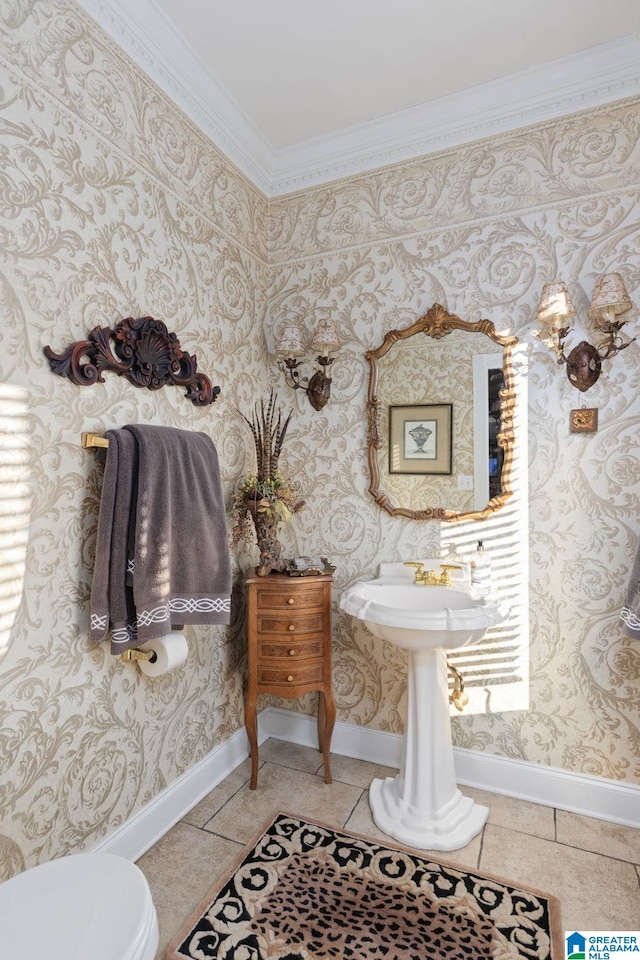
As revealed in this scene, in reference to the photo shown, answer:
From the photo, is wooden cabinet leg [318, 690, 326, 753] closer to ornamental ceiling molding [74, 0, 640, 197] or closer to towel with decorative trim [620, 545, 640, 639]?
towel with decorative trim [620, 545, 640, 639]

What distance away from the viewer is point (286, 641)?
2.15 meters

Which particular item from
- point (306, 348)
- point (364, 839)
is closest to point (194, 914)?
point (364, 839)

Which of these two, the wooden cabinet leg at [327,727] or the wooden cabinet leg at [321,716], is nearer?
the wooden cabinet leg at [327,727]

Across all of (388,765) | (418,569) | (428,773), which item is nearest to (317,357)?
(418,569)

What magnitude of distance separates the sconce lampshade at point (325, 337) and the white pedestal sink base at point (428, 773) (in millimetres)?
1374

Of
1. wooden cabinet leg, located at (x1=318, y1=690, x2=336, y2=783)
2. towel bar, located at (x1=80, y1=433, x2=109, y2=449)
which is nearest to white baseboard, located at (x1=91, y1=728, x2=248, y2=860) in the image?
wooden cabinet leg, located at (x1=318, y1=690, x2=336, y2=783)

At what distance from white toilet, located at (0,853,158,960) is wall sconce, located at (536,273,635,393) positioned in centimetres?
208

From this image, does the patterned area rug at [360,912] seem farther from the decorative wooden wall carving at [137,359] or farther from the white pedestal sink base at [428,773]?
the decorative wooden wall carving at [137,359]

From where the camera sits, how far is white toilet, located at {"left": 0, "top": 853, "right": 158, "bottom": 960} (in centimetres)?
87

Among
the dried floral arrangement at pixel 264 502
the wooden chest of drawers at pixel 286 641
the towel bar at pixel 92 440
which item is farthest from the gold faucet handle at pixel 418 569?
the towel bar at pixel 92 440

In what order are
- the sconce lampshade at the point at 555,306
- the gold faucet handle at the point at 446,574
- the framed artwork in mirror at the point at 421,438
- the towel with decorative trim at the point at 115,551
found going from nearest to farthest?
the towel with decorative trim at the point at 115,551 < the sconce lampshade at the point at 555,306 < the gold faucet handle at the point at 446,574 < the framed artwork in mirror at the point at 421,438

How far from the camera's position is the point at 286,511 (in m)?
2.19

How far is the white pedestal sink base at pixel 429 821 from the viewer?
1833 millimetres

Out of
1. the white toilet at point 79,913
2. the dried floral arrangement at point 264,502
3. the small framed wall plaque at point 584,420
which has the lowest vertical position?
the white toilet at point 79,913
